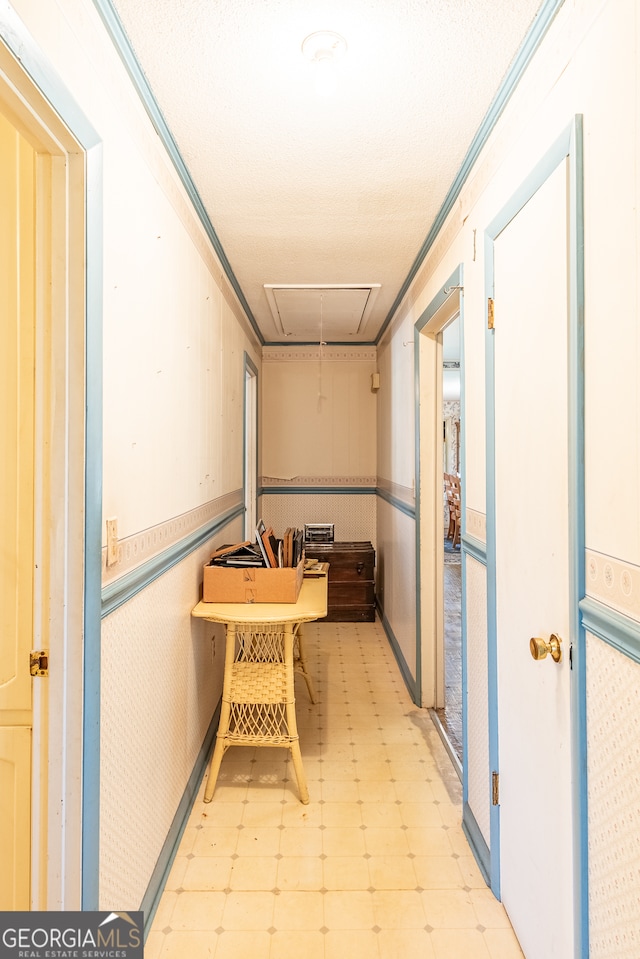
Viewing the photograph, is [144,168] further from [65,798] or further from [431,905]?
[431,905]

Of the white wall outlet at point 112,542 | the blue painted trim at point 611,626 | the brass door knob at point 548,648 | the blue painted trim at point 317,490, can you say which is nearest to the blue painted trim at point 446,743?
the brass door knob at point 548,648

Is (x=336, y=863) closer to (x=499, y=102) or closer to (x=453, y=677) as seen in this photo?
(x=453, y=677)

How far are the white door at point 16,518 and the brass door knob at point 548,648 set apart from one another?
3.76 feet

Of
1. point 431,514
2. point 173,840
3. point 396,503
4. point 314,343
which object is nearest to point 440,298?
point 431,514

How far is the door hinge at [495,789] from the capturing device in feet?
5.55

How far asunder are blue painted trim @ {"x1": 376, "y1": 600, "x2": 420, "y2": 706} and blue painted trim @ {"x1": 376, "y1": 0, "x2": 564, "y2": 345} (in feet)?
7.84

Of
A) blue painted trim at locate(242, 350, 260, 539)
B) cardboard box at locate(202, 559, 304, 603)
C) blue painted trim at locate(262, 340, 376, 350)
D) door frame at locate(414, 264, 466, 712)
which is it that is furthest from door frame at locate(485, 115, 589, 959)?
blue painted trim at locate(262, 340, 376, 350)

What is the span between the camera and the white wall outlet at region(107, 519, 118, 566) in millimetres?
1321

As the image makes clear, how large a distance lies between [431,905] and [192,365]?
2072 millimetres

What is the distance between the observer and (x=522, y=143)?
4.87 feet

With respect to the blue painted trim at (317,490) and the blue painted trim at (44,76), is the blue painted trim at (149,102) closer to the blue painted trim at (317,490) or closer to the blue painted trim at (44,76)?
the blue painted trim at (44,76)

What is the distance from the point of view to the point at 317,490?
203 inches

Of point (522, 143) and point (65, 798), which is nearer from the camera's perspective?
point (65, 798)

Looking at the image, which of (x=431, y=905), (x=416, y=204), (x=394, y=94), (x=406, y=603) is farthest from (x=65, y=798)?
(x=406, y=603)
